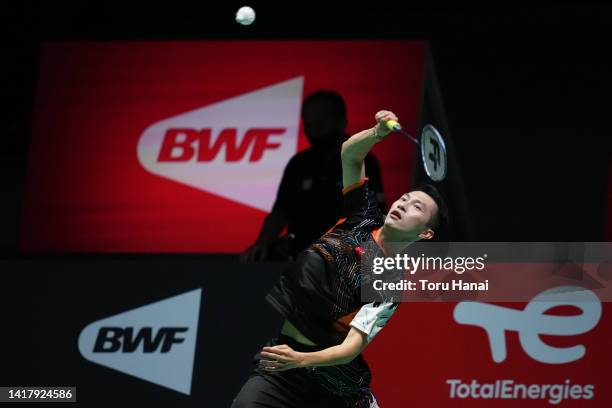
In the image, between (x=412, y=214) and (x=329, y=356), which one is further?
(x=412, y=214)

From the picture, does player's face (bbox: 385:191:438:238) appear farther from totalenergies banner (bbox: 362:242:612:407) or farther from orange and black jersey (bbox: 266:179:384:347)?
totalenergies banner (bbox: 362:242:612:407)

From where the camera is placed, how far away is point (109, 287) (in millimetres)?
6691

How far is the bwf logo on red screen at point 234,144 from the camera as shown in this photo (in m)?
7.93

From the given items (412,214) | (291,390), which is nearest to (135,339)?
(291,390)

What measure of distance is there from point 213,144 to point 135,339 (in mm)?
1852

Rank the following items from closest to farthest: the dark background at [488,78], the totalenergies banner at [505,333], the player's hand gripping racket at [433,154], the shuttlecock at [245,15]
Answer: the player's hand gripping racket at [433,154] → the totalenergies banner at [505,333] → the shuttlecock at [245,15] → the dark background at [488,78]

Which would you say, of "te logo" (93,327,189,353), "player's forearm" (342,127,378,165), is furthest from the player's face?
"te logo" (93,327,189,353)

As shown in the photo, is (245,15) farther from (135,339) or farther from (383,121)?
(383,121)

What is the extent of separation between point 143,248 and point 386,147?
1.69 meters

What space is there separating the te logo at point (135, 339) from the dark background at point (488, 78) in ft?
6.38

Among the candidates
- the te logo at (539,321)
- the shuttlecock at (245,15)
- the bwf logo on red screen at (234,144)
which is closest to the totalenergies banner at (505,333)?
the te logo at (539,321)

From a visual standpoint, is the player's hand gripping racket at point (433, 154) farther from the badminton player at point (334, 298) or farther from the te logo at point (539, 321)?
the te logo at point (539, 321)

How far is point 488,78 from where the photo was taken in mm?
8359

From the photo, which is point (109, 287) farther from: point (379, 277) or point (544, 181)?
Answer: point (544, 181)
